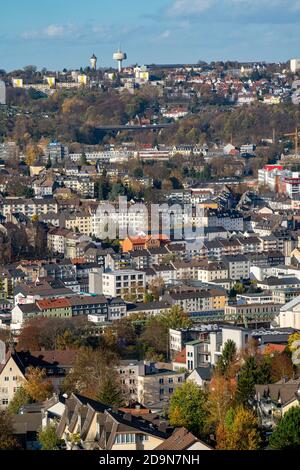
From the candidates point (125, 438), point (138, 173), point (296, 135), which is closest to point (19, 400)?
point (125, 438)

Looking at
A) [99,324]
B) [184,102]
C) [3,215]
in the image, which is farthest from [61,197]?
[184,102]

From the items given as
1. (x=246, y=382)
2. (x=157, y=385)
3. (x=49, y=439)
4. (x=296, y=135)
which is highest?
(x=49, y=439)

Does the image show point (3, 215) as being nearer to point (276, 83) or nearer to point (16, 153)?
point (16, 153)

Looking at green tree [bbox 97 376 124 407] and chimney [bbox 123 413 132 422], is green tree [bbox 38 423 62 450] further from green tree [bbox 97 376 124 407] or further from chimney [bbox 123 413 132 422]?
green tree [bbox 97 376 124 407]

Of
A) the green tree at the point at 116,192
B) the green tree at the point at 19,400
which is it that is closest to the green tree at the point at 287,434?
the green tree at the point at 19,400

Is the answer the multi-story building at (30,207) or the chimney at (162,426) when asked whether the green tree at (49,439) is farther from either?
the multi-story building at (30,207)

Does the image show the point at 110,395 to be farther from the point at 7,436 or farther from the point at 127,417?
the point at 7,436

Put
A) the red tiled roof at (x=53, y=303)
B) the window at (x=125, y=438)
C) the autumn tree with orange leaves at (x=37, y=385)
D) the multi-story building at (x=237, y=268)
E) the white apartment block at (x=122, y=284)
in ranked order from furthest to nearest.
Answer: the multi-story building at (x=237, y=268) → the white apartment block at (x=122, y=284) → the red tiled roof at (x=53, y=303) → the autumn tree with orange leaves at (x=37, y=385) → the window at (x=125, y=438)
